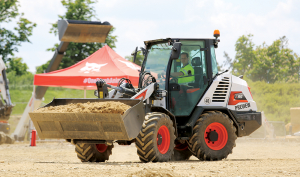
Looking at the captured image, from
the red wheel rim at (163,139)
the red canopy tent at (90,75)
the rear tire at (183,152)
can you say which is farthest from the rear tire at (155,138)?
the red canopy tent at (90,75)

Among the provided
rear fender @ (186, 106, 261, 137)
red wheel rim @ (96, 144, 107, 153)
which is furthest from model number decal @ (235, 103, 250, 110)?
red wheel rim @ (96, 144, 107, 153)

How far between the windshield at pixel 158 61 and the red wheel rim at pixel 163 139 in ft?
4.21

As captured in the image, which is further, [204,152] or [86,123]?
[204,152]

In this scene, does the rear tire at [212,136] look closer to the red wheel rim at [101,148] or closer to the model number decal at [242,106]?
the model number decal at [242,106]

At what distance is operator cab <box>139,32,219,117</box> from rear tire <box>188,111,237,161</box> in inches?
19.0

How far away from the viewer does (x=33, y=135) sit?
52.1 feet

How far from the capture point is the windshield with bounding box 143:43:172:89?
29.4 ft

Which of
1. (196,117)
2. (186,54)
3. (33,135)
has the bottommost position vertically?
(33,135)

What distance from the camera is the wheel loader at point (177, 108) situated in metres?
7.53

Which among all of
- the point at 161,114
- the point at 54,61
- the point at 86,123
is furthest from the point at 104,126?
the point at 54,61

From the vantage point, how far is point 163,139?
7.99m

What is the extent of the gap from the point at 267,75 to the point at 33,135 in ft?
121

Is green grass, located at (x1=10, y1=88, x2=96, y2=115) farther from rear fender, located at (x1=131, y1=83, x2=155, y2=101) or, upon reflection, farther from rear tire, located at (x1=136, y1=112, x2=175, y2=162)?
rear tire, located at (x1=136, y1=112, x2=175, y2=162)

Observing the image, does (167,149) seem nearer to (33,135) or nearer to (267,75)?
(33,135)
